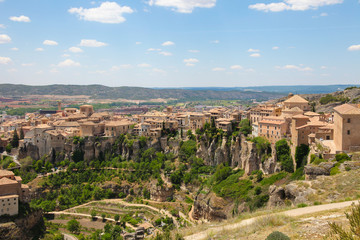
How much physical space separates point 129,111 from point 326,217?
152 m

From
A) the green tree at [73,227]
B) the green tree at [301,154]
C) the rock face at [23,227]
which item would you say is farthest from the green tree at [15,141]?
the green tree at [301,154]

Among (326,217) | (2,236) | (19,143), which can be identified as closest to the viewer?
(326,217)

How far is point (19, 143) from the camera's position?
6372cm

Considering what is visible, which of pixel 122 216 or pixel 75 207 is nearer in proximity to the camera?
pixel 122 216

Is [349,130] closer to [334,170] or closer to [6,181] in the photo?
[334,170]

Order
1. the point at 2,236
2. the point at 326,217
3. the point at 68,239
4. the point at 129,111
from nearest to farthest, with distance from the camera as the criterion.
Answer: the point at 326,217, the point at 2,236, the point at 68,239, the point at 129,111

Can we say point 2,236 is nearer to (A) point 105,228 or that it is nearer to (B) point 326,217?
(A) point 105,228

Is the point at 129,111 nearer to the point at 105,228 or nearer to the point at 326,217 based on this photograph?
the point at 105,228

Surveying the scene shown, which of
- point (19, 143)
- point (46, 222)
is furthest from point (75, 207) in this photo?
point (19, 143)

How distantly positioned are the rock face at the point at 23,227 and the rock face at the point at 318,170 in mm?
31940

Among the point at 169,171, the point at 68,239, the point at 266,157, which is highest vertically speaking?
the point at 266,157

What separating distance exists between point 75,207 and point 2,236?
14.2 m

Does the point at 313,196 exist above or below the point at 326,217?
below

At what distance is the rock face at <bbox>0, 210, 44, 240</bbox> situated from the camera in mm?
33766
